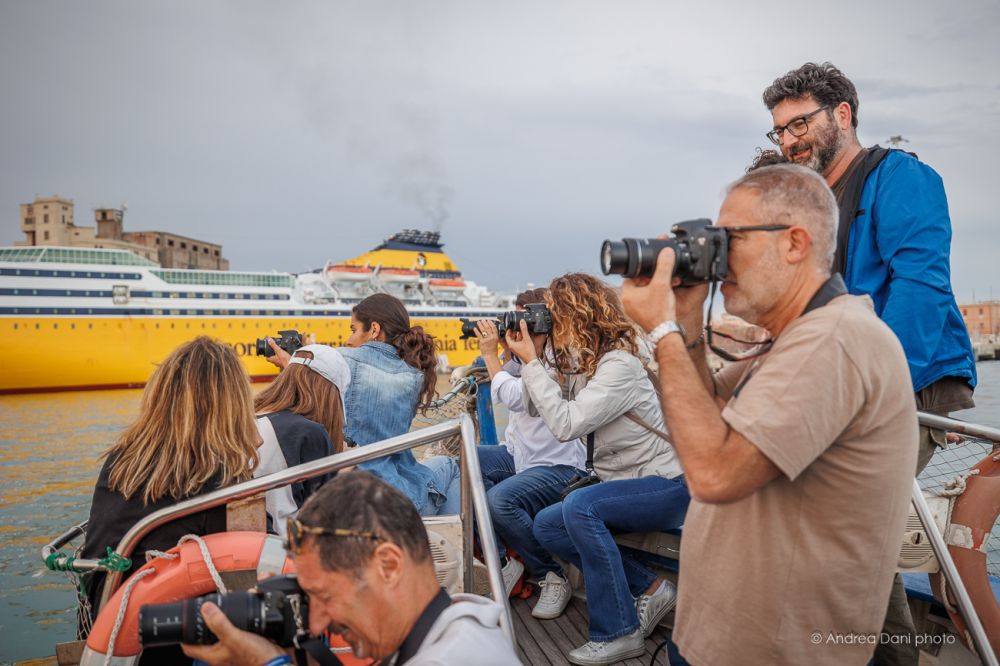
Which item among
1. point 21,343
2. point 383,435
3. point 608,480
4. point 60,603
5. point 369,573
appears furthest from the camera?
point 21,343

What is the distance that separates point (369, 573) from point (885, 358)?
1.02 m

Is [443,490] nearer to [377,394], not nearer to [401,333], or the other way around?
[377,394]

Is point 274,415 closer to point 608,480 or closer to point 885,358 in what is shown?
point 608,480

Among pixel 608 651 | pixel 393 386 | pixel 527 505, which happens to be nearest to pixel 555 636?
pixel 608 651

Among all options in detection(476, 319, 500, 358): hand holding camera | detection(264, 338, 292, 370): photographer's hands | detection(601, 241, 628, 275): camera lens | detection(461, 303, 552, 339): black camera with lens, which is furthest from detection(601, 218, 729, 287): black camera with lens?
detection(264, 338, 292, 370): photographer's hands

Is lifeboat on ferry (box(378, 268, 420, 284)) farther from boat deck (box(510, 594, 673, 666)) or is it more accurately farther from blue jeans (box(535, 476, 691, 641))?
blue jeans (box(535, 476, 691, 641))

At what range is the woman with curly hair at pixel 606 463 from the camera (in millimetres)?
2520

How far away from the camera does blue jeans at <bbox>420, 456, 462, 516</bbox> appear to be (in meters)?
3.30

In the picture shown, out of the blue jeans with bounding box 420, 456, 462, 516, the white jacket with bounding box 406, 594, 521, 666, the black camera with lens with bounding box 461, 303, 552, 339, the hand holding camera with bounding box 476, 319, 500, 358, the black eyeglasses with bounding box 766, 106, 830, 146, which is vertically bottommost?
the blue jeans with bounding box 420, 456, 462, 516

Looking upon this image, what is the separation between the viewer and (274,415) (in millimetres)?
2809

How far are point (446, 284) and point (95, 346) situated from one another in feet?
67.3

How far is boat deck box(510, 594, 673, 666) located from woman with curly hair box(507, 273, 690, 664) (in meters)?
0.06

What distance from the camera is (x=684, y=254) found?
1298 mm

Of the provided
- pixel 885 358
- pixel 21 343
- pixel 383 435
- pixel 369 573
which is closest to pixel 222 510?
pixel 369 573
